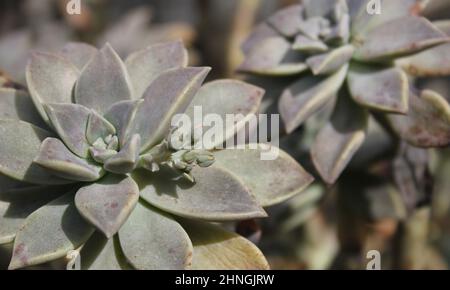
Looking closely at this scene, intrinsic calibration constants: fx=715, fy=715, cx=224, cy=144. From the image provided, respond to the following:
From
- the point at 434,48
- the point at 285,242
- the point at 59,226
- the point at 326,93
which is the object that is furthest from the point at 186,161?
the point at 285,242

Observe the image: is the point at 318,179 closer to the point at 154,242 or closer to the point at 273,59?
the point at 273,59

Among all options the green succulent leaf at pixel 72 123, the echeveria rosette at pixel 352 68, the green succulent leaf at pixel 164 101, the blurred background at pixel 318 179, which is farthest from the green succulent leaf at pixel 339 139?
the green succulent leaf at pixel 72 123

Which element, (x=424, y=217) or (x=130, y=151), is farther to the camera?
(x=424, y=217)

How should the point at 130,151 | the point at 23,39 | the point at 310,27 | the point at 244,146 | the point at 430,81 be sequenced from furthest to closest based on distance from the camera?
the point at 430,81 < the point at 23,39 < the point at 310,27 < the point at 244,146 < the point at 130,151

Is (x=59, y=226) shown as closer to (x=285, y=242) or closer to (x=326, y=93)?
(x=326, y=93)

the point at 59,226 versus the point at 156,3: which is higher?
the point at 59,226

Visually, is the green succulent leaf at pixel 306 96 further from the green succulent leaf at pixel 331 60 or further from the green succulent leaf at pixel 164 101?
the green succulent leaf at pixel 164 101

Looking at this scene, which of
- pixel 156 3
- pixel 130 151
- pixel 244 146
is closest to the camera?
pixel 130 151
